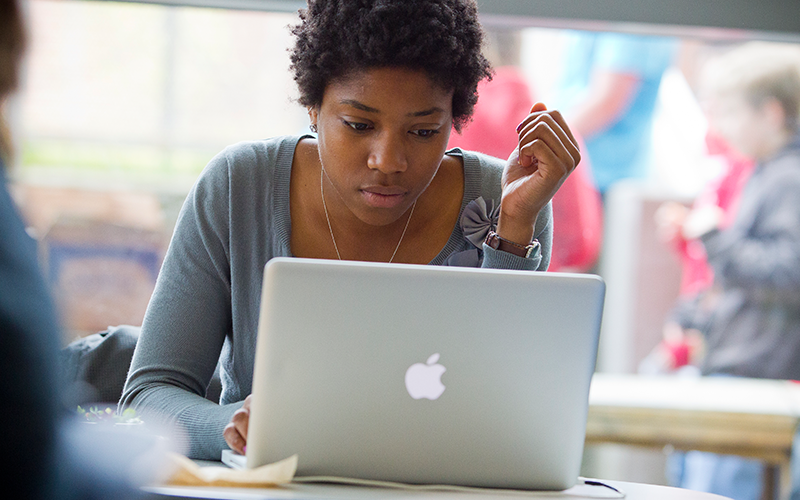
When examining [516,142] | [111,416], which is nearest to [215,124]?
[516,142]

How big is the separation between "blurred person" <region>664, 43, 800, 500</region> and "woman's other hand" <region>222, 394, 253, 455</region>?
220cm

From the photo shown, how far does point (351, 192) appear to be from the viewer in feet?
4.64

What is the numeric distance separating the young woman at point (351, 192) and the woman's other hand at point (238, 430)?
0.12 metres

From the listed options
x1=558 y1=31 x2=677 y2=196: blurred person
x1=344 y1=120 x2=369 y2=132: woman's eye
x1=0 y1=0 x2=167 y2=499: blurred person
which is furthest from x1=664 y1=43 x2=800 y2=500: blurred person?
x1=0 y1=0 x2=167 y2=499: blurred person

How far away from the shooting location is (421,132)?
136 cm

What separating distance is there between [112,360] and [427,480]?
2.60ft

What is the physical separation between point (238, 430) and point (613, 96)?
7.30 ft

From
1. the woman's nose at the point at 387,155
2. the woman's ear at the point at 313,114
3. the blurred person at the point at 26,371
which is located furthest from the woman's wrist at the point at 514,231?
the blurred person at the point at 26,371

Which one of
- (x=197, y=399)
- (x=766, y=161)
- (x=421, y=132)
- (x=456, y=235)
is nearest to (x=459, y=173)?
(x=456, y=235)

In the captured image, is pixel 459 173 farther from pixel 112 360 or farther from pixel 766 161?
pixel 766 161

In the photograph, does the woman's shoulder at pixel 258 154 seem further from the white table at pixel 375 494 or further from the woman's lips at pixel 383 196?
the white table at pixel 375 494

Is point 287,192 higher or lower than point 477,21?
lower

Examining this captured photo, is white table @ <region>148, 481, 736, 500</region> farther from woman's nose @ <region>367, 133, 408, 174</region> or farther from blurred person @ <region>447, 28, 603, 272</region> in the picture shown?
blurred person @ <region>447, 28, 603, 272</region>

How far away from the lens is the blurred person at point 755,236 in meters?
2.72
